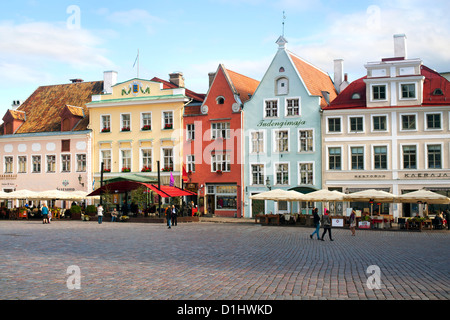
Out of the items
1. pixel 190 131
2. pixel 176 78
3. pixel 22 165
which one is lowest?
pixel 22 165

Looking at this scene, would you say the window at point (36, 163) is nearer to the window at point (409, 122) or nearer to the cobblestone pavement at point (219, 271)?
the cobblestone pavement at point (219, 271)

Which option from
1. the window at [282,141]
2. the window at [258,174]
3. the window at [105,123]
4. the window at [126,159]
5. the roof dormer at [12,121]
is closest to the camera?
the window at [282,141]

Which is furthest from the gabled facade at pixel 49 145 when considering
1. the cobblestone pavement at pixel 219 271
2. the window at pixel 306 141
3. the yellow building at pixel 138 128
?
the cobblestone pavement at pixel 219 271

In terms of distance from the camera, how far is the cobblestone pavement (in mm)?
10664

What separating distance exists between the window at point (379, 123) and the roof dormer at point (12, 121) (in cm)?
3691

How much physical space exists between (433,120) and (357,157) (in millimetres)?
6446

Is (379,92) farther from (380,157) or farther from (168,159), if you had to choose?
(168,159)

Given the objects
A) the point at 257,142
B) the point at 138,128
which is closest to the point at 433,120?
the point at 257,142

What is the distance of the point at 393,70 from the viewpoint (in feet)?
142

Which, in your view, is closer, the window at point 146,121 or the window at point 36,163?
the window at point 146,121

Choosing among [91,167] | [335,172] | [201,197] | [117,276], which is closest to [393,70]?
[335,172]

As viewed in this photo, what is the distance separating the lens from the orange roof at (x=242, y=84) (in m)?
50.3

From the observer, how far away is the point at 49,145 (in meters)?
55.8
